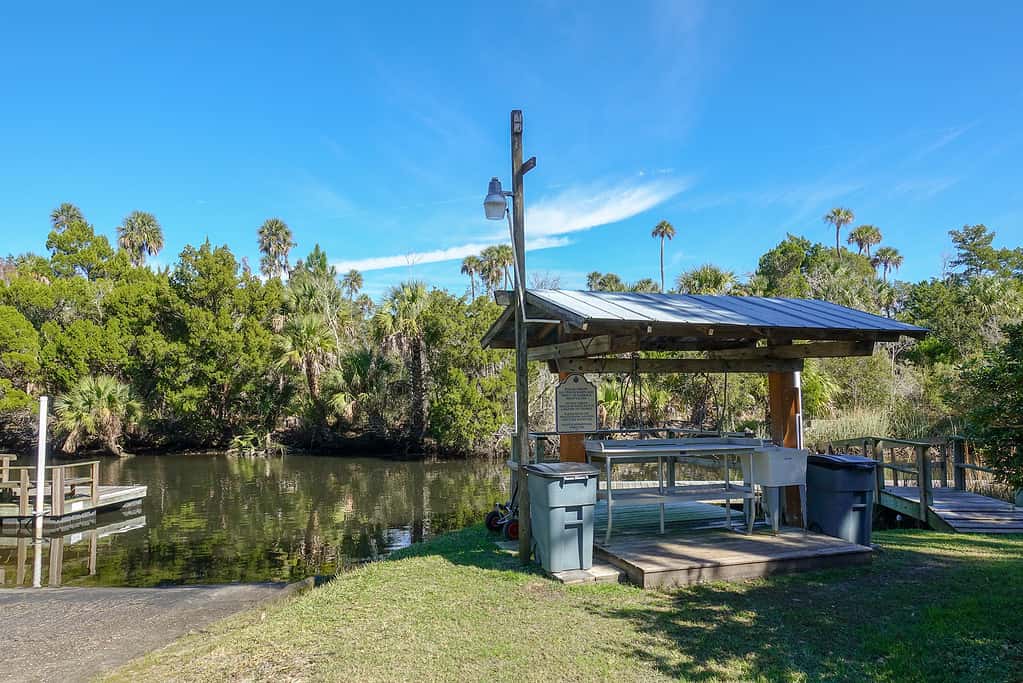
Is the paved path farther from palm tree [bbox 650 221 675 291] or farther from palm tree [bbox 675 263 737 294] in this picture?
palm tree [bbox 650 221 675 291]

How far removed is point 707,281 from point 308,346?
15990 mm

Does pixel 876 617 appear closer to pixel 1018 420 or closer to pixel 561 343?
pixel 1018 420

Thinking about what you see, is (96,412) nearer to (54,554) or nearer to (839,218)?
(54,554)

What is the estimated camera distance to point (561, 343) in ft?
A: 25.6

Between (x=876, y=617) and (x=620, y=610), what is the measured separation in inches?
70.6

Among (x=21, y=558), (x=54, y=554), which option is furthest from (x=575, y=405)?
(x=21, y=558)

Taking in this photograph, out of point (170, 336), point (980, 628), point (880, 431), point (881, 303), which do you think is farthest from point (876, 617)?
point (881, 303)

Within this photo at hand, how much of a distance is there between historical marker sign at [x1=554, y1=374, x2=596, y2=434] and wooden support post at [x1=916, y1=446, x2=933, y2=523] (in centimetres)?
461

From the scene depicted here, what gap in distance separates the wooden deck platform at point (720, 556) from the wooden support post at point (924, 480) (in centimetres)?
284

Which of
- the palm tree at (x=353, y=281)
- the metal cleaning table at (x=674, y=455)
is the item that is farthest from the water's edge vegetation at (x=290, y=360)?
the palm tree at (x=353, y=281)

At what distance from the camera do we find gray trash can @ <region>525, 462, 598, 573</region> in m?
5.96

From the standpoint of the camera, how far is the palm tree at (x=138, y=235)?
48.1 metres

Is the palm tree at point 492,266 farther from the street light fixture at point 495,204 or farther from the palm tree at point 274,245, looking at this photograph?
the street light fixture at point 495,204

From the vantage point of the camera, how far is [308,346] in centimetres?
2698
